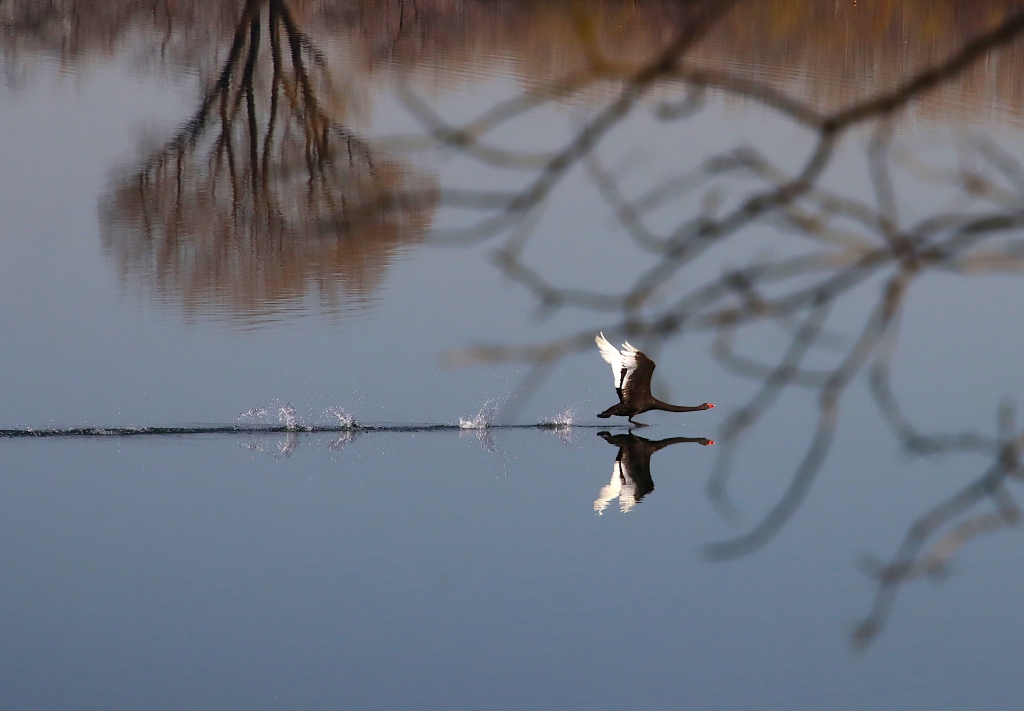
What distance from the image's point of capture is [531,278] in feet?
6.65

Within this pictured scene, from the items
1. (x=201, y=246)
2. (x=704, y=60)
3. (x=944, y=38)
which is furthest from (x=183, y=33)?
(x=944, y=38)

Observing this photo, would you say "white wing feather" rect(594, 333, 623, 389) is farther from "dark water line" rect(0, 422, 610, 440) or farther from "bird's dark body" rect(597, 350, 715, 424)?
"dark water line" rect(0, 422, 610, 440)

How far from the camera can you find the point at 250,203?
16.3m

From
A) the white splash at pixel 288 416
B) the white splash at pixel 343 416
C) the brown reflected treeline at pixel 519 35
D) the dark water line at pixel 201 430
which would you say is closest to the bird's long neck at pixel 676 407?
the dark water line at pixel 201 430

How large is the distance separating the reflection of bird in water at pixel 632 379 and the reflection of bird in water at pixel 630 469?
321 millimetres

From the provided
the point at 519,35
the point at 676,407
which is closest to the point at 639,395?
the point at 676,407

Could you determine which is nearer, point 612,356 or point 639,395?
point 612,356

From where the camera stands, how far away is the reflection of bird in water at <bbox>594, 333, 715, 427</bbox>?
10.1 meters

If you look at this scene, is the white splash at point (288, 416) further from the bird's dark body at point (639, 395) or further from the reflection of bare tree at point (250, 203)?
the bird's dark body at point (639, 395)

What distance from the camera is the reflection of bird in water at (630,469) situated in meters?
9.50

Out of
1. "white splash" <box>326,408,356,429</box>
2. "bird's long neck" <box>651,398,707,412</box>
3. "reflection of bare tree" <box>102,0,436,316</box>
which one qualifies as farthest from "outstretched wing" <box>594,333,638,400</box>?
"reflection of bare tree" <box>102,0,436,316</box>

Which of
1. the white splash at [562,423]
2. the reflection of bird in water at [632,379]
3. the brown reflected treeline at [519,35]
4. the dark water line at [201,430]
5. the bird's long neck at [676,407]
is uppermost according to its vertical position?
the brown reflected treeline at [519,35]

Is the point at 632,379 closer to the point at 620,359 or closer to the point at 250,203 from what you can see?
the point at 620,359

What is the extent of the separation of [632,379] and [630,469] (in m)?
0.61
